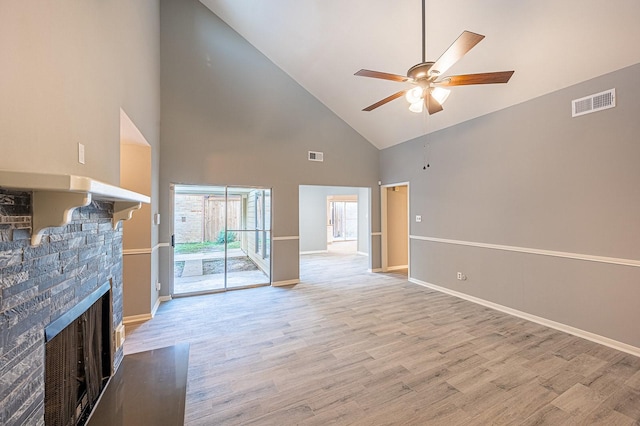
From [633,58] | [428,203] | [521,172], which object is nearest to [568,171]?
[521,172]

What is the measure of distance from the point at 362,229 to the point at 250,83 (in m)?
5.92

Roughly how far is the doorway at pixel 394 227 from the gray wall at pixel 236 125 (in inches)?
53.9

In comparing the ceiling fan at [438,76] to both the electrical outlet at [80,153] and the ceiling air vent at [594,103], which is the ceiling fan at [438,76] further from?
the electrical outlet at [80,153]

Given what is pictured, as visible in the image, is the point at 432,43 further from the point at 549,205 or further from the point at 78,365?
the point at 78,365

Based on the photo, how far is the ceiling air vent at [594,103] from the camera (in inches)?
113

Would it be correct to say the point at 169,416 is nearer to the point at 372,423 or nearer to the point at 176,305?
the point at 372,423

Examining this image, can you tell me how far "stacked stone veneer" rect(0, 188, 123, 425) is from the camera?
1.04 meters

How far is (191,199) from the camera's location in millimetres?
4973

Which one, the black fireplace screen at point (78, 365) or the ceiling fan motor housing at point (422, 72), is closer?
the black fireplace screen at point (78, 365)

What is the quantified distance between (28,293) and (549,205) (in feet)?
16.5

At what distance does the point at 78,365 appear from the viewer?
68.9 inches

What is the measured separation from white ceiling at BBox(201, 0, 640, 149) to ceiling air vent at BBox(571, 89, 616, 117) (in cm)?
10

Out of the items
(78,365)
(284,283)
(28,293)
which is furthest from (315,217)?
(28,293)

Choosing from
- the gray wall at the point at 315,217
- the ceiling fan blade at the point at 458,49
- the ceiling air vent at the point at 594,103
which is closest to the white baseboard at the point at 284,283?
the gray wall at the point at 315,217
